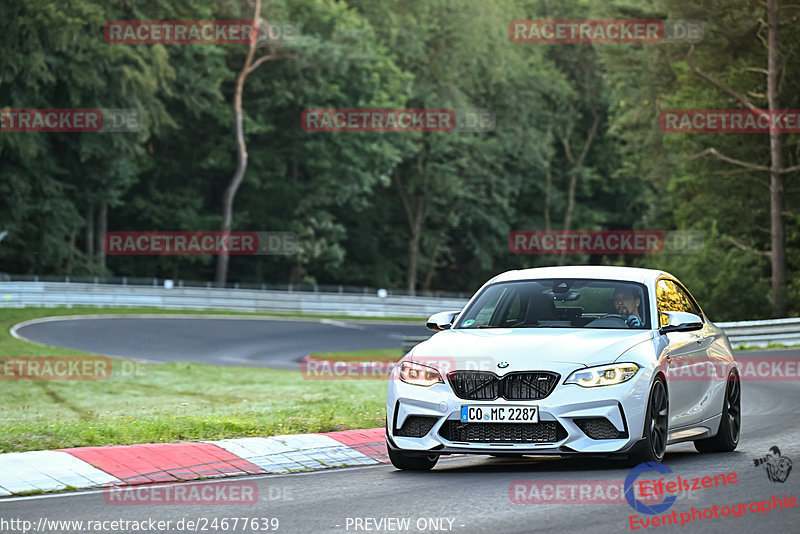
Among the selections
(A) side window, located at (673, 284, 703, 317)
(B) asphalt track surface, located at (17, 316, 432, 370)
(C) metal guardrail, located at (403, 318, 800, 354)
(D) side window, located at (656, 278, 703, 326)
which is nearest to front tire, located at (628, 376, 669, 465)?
(D) side window, located at (656, 278, 703, 326)

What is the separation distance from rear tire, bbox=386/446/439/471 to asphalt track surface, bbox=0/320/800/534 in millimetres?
85

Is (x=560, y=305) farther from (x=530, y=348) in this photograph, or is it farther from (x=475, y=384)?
(x=475, y=384)

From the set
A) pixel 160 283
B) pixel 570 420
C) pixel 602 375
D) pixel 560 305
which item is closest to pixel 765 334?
pixel 560 305

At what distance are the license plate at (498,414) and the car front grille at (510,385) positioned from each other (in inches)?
3.6

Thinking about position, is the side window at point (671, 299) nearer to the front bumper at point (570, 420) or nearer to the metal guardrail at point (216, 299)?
the front bumper at point (570, 420)

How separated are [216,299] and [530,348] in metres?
46.9

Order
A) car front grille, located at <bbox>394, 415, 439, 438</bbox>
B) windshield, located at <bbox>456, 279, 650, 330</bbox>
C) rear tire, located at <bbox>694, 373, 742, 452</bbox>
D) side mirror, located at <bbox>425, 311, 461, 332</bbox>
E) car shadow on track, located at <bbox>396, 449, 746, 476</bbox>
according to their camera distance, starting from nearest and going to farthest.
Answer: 1. car front grille, located at <bbox>394, 415, 439, 438</bbox>
2. car shadow on track, located at <bbox>396, 449, 746, 476</bbox>
3. windshield, located at <bbox>456, 279, 650, 330</bbox>
4. side mirror, located at <bbox>425, 311, 461, 332</bbox>
5. rear tire, located at <bbox>694, 373, 742, 452</bbox>

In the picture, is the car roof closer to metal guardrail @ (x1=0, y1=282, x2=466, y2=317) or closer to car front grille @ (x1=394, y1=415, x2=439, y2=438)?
car front grille @ (x1=394, y1=415, x2=439, y2=438)

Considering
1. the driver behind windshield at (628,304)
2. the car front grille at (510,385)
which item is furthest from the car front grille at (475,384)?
the driver behind windshield at (628,304)

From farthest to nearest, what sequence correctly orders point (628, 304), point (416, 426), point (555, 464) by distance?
point (628, 304) < point (555, 464) < point (416, 426)

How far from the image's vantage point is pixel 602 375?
30.6 feet

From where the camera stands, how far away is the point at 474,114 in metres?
77.2

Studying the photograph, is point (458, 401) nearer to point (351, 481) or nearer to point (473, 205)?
point (351, 481)

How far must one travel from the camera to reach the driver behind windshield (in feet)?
34.0
